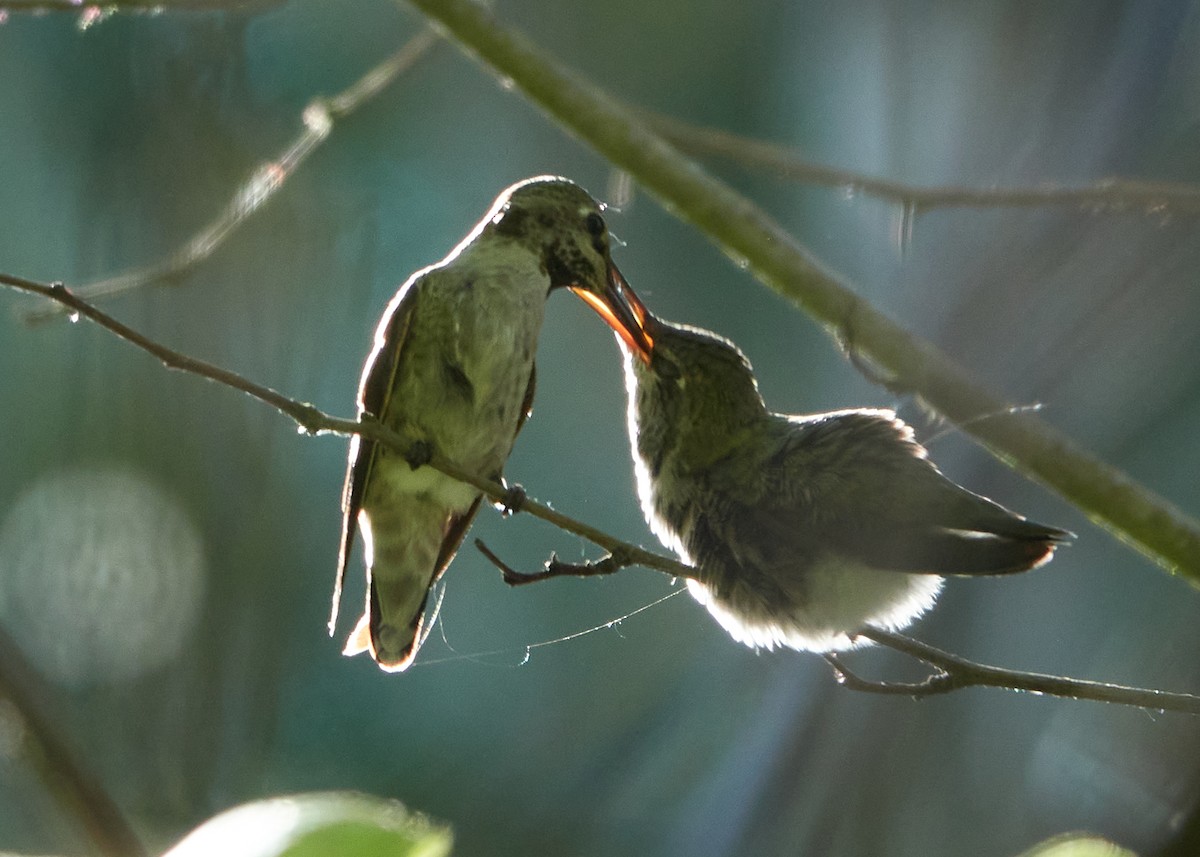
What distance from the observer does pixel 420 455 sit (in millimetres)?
2928

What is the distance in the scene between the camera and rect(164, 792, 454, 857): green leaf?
86 centimetres

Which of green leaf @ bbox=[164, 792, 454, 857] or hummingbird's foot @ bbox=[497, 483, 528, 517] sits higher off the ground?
hummingbird's foot @ bbox=[497, 483, 528, 517]

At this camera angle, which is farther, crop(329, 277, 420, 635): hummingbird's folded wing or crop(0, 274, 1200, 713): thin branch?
crop(329, 277, 420, 635): hummingbird's folded wing

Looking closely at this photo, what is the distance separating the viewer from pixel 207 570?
4.27 metres

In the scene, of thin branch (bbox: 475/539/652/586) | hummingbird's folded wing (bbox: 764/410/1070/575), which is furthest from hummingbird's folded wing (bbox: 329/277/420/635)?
hummingbird's folded wing (bbox: 764/410/1070/575)

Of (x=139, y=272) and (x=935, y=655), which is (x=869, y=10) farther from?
(x=935, y=655)

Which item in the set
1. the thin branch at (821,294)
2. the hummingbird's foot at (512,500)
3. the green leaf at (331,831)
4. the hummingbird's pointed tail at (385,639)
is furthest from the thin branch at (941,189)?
the green leaf at (331,831)

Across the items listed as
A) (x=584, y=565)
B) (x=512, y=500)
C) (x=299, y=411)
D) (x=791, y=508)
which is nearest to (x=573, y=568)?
(x=584, y=565)

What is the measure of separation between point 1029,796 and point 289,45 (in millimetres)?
5010

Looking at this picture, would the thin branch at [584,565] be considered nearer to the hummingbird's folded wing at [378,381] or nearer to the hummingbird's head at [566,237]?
the hummingbird's folded wing at [378,381]

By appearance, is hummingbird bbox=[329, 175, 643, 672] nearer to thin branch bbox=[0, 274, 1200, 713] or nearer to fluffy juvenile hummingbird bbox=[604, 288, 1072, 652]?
fluffy juvenile hummingbird bbox=[604, 288, 1072, 652]

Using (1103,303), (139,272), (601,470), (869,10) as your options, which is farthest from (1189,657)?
(869,10)

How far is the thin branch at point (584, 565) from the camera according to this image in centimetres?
199

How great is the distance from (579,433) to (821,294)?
441cm
